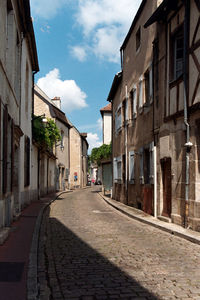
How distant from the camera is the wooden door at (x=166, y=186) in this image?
1067 cm

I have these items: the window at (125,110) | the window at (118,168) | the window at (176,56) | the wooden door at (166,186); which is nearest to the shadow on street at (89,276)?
the wooden door at (166,186)

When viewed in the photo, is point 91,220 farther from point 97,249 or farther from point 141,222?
point 97,249

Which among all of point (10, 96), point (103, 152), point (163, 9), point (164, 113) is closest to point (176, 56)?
point (163, 9)

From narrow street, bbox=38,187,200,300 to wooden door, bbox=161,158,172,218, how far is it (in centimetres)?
151

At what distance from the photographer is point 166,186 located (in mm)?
10961

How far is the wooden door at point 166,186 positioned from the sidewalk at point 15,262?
160 inches

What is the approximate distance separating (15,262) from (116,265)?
1.58 metres

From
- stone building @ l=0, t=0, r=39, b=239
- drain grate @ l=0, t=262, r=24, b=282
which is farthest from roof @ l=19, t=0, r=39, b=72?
drain grate @ l=0, t=262, r=24, b=282

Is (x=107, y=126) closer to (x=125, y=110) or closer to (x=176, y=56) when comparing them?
(x=125, y=110)

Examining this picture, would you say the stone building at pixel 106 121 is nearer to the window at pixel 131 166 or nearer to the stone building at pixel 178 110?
the window at pixel 131 166

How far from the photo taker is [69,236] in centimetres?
846

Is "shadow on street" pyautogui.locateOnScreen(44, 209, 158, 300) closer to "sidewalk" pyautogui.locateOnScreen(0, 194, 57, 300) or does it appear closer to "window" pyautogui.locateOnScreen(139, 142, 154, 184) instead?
"sidewalk" pyautogui.locateOnScreen(0, 194, 57, 300)

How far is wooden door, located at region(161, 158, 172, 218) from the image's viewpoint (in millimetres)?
10672

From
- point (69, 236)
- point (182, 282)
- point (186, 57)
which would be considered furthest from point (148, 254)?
point (186, 57)
